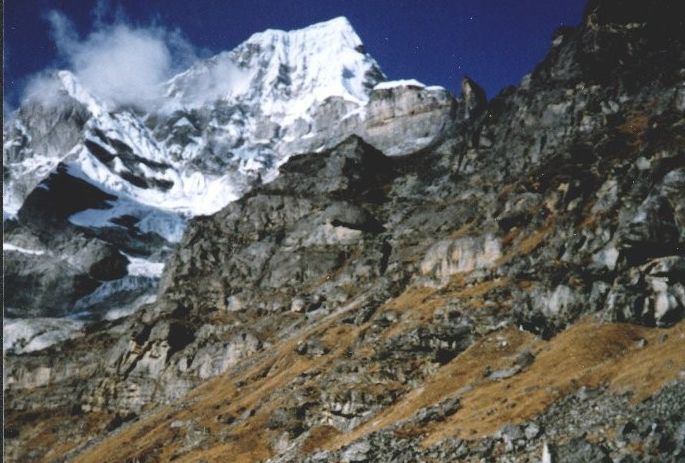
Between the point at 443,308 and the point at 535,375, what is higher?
the point at 443,308

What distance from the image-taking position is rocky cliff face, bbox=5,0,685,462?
46.6 metres

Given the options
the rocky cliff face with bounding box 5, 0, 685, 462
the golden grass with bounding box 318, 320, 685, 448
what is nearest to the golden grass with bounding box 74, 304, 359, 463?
the rocky cliff face with bounding box 5, 0, 685, 462

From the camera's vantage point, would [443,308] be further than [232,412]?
No

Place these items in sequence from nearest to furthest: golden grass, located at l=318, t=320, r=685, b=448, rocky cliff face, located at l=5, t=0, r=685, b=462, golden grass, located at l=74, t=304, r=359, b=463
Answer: golden grass, located at l=318, t=320, r=685, b=448 → rocky cliff face, located at l=5, t=0, r=685, b=462 → golden grass, located at l=74, t=304, r=359, b=463

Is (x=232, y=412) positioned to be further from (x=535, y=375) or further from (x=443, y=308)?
(x=535, y=375)

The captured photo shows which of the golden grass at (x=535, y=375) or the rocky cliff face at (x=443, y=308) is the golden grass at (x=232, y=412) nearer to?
the rocky cliff face at (x=443, y=308)

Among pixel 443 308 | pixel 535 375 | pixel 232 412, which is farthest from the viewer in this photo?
pixel 232 412

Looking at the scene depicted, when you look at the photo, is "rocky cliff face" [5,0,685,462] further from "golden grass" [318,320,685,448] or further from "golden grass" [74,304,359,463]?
"golden grass" [74,304,359,463]

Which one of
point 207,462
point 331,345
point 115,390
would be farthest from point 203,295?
point 207,462

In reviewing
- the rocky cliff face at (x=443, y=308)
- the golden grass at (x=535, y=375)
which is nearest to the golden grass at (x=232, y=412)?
the rocky cliff face at (x=443, y=308)

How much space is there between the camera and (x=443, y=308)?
8550 cm

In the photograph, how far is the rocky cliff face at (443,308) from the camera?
1833 inches

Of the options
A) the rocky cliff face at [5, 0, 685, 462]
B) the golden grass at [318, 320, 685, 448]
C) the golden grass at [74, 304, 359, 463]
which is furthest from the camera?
the golden grass at [74, 304, 359, 463]

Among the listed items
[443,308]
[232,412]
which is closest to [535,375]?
[443,308]
